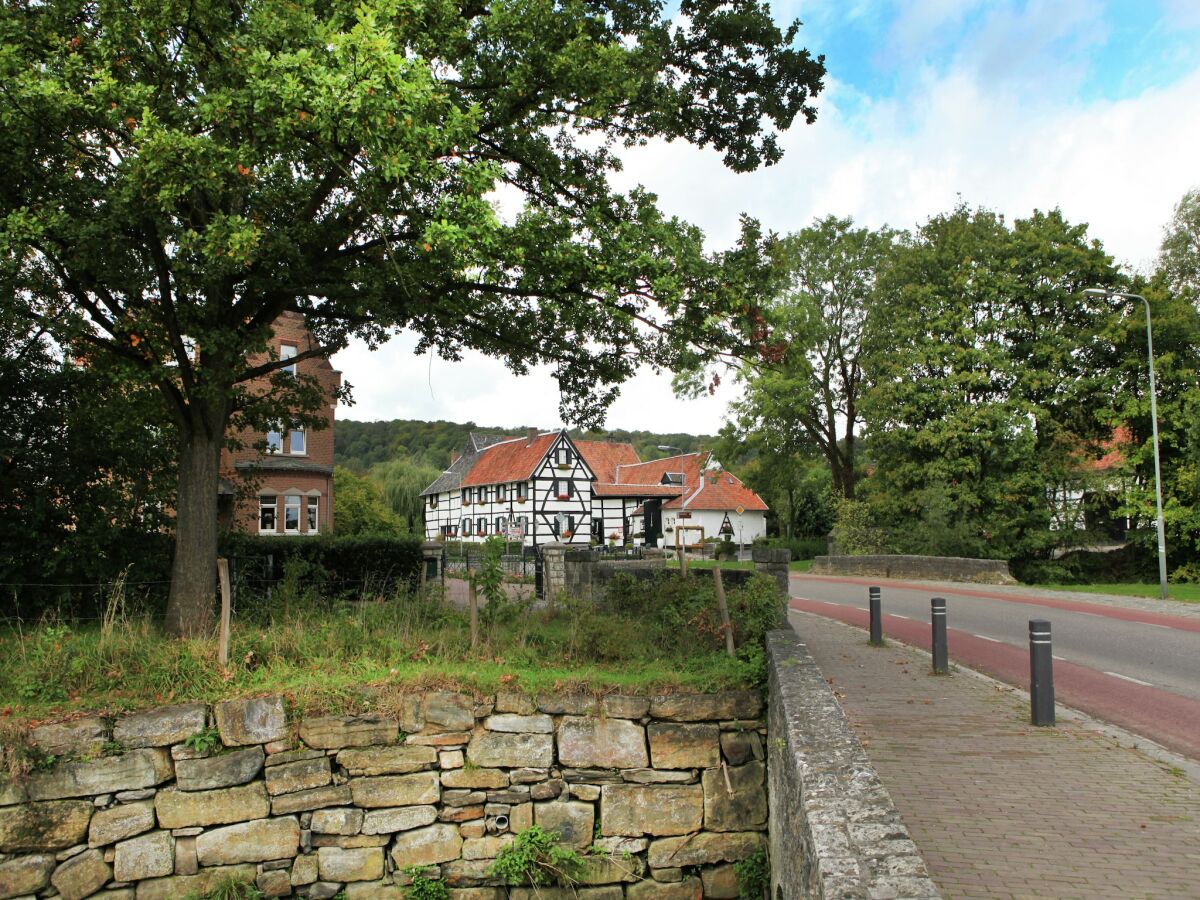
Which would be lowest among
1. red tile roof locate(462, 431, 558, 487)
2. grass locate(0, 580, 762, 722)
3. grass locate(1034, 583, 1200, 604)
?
grass locate(1034, 583, 1200, 604)

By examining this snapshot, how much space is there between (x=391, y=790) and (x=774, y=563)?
5.69 metres

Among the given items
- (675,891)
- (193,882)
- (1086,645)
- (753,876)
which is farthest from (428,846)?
(1086,645)

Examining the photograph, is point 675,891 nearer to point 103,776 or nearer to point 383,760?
point 383,760

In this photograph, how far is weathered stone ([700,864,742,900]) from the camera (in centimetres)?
690

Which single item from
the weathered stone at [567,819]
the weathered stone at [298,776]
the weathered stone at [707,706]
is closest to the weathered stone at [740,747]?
the weathered stone at [707,706]

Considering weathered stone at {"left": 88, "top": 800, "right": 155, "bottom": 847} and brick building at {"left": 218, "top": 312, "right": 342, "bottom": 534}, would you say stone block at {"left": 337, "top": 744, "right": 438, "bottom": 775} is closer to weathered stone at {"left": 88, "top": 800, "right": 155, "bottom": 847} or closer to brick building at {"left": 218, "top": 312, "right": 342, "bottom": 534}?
weathered stone at {"left": 88, "top": 800, "right": 155, "bottom": 847}

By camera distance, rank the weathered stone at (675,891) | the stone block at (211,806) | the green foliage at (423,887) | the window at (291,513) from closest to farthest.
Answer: the stone block at (211,806)
the green foliage at (423,887)
the weathered stone at (675,891)
the window at (291,513)

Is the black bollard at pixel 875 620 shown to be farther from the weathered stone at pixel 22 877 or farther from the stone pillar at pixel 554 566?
the weathered stone at pixel 22 877

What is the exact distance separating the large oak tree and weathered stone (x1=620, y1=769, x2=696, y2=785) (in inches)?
166

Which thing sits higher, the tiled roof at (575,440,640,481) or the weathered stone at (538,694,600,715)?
the tiled roof at (575,440,640,481)

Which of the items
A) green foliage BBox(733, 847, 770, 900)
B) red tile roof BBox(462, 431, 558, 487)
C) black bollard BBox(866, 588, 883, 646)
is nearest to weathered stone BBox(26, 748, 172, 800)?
green foliage BBox(733, 847, 770, 900)

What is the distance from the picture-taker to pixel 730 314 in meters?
8.80

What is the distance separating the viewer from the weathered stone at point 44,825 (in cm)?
644

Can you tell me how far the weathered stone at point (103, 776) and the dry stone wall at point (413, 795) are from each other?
0.5 inches
